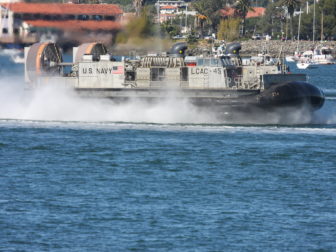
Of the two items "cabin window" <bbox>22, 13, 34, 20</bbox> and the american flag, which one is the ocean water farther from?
"cabin window" <bbox>22, 13, 34, 20</bbox>

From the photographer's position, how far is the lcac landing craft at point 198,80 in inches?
1569

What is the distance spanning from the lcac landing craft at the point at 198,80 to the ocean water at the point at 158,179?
2.43ft

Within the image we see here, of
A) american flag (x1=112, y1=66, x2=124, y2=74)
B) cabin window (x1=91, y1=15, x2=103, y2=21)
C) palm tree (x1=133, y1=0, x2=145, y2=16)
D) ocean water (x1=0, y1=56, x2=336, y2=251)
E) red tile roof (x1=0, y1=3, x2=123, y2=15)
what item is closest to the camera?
ocean water (x1=0, y1=56, x2=336, y2=251)

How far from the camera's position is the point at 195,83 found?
135 feet

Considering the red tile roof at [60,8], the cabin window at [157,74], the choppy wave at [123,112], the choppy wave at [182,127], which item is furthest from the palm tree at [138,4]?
the choppy wave at [182,127]

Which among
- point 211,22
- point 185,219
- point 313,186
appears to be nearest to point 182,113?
point 313,186

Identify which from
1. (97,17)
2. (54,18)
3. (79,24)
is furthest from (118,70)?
(54,18)

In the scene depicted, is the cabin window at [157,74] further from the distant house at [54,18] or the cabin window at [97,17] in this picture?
the cabin window at [97,17]

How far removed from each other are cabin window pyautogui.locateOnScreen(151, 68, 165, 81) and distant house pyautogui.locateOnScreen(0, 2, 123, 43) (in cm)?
278

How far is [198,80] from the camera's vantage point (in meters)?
41.1

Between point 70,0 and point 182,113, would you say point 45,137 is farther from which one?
point 70,0

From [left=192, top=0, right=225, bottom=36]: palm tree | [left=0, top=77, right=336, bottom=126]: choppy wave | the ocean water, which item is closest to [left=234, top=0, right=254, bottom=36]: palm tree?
[left=192, top=0, right=225, bottom=36]: palm tree

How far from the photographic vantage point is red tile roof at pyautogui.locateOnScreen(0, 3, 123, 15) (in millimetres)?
38469

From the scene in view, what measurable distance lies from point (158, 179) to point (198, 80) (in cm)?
1358
